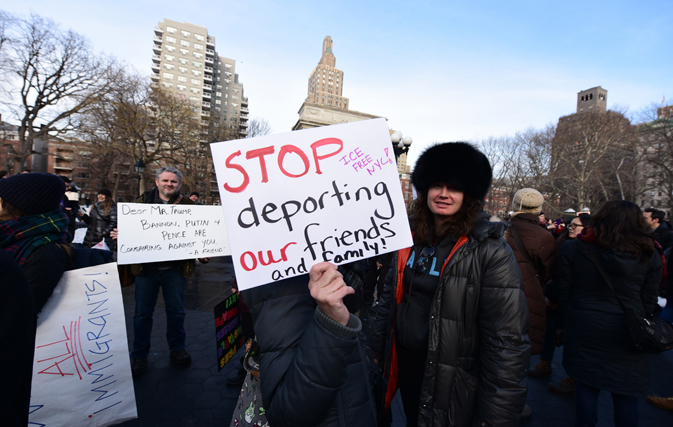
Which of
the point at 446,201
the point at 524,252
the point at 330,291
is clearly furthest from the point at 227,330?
the point at 524,252

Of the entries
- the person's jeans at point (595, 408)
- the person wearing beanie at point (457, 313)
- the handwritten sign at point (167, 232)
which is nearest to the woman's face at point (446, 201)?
the person wearing beanie at point (457, 313)

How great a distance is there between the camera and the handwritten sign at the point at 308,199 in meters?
1.21

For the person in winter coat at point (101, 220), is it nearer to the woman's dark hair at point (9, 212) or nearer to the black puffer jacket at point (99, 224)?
the black puffer jacket at point (99, 224)

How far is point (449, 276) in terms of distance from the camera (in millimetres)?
1630

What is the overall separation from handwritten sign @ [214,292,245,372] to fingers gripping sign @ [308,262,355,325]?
146 centimetres

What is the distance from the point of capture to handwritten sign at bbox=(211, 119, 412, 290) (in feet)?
3.96

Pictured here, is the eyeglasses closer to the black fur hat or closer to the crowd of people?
the crowd of people

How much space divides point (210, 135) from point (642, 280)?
30182 mm

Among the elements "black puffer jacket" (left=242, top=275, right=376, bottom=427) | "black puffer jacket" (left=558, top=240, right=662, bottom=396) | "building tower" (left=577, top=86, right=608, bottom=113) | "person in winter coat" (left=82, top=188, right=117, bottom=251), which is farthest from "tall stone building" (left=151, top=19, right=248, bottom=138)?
"building tower" (left=577, top=86, right=608, bottom=113)

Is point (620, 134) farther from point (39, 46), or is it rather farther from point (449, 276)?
point (39, 46)

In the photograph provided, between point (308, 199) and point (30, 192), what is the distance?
1.83 m

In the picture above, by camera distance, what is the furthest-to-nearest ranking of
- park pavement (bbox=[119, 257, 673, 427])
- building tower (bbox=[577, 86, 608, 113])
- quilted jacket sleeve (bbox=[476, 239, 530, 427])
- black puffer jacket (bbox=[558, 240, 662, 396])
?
building tower (bbox=[577, 86, 608, 113])
park pavement (bbox=[119, 257, 673, 427])
black puffer jacket (bbox=[558, 240, 662, 396])
quilted jacket sleeve (bbox=[476, 239, 530, 427])

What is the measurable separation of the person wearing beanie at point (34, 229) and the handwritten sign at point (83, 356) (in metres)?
0.15

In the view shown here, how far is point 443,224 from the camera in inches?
72.3
